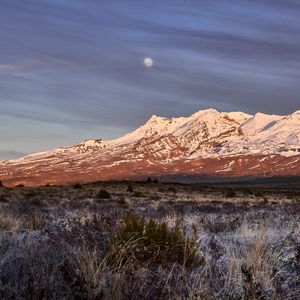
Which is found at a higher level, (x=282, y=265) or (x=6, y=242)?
(x=6, y=242)

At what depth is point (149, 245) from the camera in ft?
23.6

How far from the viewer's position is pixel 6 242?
7.34 meters

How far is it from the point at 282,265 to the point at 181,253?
1298 mm

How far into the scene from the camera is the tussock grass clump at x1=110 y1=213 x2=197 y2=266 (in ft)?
21.8

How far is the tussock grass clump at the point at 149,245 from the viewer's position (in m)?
6.64

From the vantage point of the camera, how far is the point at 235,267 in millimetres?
6328

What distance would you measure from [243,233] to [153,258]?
4126 mm

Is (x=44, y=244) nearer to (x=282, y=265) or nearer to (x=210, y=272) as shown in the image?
(x=210, y=272)

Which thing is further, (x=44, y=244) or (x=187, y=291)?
(x=44, y=244)

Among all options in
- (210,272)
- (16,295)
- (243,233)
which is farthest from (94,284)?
(243,233)

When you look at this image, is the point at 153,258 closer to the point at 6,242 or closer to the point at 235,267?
→ the point at 235,267

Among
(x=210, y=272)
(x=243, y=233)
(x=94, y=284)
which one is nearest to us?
(x=94, y=284)

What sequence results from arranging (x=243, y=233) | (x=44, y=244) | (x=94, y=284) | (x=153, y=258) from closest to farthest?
(x=94, y=284) → (x=153, y=258) → (x=44, y=244) → (x=243, y=233)

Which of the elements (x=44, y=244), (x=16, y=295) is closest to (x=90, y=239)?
(x=44, y=244)
